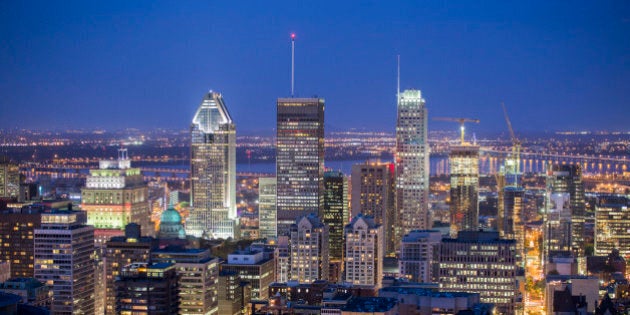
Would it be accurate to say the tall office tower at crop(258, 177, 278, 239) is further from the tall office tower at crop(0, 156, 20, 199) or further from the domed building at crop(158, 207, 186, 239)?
the tall office tower at crop(0, 156, 20, 199)

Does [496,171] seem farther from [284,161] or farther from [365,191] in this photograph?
[284,161]

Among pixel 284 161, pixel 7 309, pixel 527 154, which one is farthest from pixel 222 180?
pixel 7 309

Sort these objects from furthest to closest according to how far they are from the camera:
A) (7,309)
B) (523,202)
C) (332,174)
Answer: (523,202) → (332,174) → (7,309)

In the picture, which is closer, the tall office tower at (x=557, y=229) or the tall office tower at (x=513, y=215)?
the tall office tower at (x=557, y=229)

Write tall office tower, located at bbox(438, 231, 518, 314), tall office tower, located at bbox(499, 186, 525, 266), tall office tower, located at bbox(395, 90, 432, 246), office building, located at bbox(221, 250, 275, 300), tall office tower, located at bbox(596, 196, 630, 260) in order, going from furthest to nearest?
tall office tower, located at bbox(395, 90, 432, 246)
tall office tower, located at bbox(499, 186, 525, 266)
tall office tower, located at bbox(596, 196, 630, 260)
office building, located at bbox(221, 250, 275, 300)
tall office tower, located at bbox(438, 231, 518, 314)

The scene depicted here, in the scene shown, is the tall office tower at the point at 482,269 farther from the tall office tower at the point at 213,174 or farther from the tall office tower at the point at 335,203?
the tall office tower at the point at 213,174

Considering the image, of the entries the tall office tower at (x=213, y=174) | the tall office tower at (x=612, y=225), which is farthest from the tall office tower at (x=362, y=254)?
the tall office tower at (x=213, y=174)

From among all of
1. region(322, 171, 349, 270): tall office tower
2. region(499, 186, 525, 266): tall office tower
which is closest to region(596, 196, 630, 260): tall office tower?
region(499, 186, 525, 266): tall office tower
